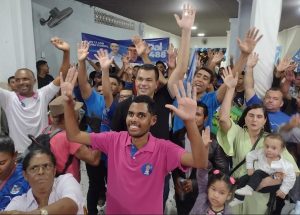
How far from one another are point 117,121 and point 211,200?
79 centimetres

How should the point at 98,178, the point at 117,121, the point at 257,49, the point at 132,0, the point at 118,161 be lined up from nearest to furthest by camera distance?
the point at 118,161 → the point at 117,121 → the point at 98,178 → the point at 257,49 → the point at 132,0

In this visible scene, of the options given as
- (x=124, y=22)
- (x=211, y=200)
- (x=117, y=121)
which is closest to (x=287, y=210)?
(x=211, y=200)

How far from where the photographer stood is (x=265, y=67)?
304 cm

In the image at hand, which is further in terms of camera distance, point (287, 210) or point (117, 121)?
point (117, 121)

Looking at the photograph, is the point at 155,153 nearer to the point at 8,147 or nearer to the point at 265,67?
the point at 8,147

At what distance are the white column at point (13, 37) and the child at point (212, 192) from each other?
11.6 ft

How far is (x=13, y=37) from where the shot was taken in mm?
4051

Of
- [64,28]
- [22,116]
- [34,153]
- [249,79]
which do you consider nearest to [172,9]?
[64,28]

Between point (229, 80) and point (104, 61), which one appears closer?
point (229, 80)

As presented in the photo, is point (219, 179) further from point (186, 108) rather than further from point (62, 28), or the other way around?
point (62, 28)

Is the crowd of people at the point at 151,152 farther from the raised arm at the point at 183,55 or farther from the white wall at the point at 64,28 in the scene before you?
the white wall at the point at 64,28

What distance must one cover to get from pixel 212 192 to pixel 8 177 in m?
1.16

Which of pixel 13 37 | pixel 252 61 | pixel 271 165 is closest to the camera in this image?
pixel 271 165

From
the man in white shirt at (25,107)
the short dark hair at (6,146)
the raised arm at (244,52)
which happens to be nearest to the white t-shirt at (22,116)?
the man in white shirt at (25,107)
